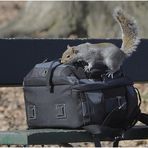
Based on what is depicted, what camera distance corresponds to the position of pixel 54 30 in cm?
1024

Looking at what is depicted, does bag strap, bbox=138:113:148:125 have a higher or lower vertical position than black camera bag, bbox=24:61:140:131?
lower

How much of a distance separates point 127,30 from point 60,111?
3.17ft

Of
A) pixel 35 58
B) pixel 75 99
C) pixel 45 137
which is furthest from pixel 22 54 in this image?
pixel 45 137

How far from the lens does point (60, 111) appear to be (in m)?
4.43

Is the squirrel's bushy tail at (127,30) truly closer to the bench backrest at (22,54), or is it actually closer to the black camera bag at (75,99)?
the bench backrest at (22,54)

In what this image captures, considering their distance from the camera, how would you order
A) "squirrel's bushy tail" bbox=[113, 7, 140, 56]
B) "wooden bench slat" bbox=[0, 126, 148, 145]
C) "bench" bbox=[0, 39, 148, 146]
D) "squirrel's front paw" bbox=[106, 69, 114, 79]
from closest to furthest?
"wooden bench slat" bbox=[0, 126, 148, 145], "squirrel's front paw" bbox=[106, 69, 114, 79], "squirrel's bushy tail" bbox=[113, 7, 140, 56], "bench" bbox=[0, 39, 148, 146]

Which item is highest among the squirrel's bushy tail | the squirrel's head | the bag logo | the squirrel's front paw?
the squirrel's bushy tail

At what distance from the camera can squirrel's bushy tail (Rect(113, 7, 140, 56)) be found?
510cm

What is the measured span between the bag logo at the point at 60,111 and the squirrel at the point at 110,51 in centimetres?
28

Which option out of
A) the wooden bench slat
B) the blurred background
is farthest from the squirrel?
the blurred background

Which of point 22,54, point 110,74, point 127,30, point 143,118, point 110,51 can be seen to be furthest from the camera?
point 22,54

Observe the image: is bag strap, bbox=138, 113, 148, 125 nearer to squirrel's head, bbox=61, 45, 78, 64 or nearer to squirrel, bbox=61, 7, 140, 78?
squirrel, bbox=61, 7, 140, 78

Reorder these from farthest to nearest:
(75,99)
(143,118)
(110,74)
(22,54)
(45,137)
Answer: (22,54) < (143,118) < (110,74) < (75,99) < (45,137)

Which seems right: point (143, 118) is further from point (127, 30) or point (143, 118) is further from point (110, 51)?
point (127, 30)
